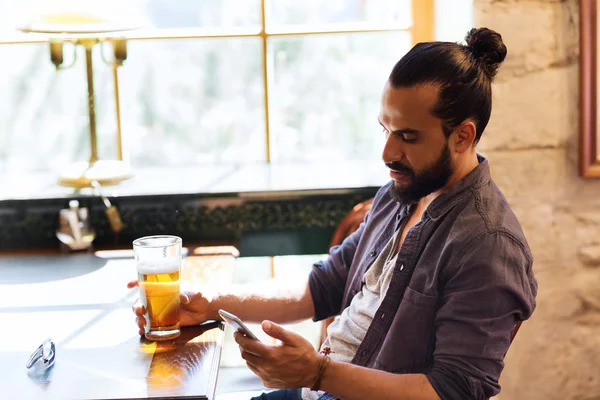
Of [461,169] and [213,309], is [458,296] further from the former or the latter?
[213,309]

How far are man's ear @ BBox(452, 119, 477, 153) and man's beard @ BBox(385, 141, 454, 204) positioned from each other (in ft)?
0.08

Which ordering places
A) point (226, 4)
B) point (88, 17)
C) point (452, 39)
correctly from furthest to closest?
1. point (226, 4)
2. point (452, 39)
3. point (88, 17)

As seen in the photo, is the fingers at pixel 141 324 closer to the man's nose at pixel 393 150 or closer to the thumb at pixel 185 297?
the thumb at pixel 185 297

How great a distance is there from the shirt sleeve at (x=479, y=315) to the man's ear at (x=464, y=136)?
224 mm

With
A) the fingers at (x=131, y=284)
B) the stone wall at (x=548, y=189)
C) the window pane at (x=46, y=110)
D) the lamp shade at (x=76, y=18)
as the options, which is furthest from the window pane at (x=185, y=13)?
the fingers at (x=131, y=284)

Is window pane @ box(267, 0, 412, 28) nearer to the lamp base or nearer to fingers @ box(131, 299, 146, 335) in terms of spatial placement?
the lamp base

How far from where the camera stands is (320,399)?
175 cm

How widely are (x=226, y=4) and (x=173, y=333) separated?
4.63ft

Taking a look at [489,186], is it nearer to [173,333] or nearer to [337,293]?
[337,293]

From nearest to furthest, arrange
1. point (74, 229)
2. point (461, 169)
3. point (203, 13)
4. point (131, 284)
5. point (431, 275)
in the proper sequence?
1. point (431, 275)
2. point (461, 169)
3. point (131, 284)
4. point (74, 229)
5. point (203, 13)

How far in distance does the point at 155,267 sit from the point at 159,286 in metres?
0.04

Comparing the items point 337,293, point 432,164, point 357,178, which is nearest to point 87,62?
point 357,178

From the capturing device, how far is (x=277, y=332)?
5.01 ft

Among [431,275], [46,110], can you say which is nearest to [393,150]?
[431,275]
